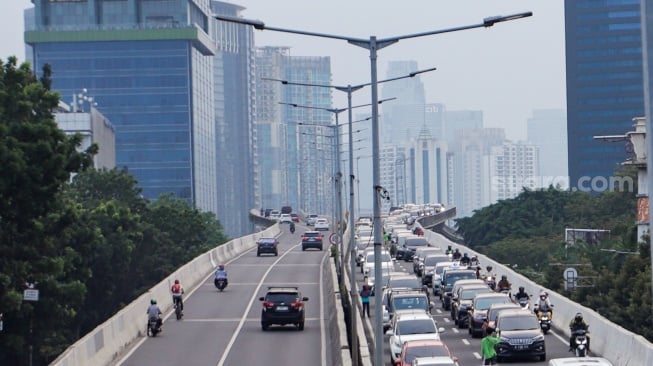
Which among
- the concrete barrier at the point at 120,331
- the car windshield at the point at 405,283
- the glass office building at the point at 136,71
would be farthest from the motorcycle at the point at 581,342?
the glass office building at the point at 136,71

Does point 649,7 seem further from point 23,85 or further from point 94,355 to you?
point 23,85

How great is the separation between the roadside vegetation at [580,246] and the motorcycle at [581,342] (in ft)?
58.8

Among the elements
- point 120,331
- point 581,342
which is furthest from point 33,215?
point 581,342

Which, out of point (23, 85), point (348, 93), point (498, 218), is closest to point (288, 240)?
point (498, 218)

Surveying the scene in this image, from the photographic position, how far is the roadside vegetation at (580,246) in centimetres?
5884

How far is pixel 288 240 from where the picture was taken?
11381cm

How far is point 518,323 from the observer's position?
36906 mm

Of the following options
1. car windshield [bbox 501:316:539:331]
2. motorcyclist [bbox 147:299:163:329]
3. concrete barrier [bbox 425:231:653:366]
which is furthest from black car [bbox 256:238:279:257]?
car windshield [bbox 501:316:539:331]

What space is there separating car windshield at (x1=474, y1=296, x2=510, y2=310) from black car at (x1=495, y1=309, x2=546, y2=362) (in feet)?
19.6

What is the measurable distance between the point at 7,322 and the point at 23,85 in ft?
27.2

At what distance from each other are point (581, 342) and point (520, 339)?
5.17 feet

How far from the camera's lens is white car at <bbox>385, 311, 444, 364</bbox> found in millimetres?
37216

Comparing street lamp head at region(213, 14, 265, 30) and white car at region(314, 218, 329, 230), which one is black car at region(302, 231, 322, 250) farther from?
street lamp head at region(213, 14, 265, 30)

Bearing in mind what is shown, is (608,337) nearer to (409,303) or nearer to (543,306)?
(543,306)
